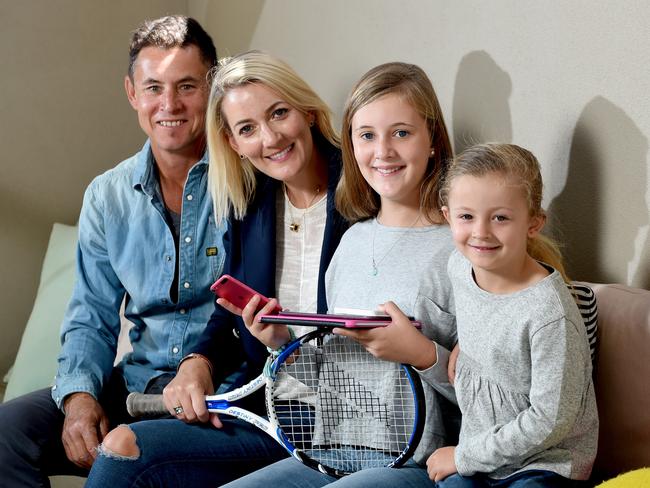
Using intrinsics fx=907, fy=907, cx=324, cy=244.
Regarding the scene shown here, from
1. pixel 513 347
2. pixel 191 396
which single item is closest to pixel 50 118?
pixel 191 396

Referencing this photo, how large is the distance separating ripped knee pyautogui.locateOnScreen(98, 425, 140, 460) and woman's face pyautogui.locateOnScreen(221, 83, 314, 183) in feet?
2.01

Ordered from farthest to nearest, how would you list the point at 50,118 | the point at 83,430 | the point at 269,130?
the point at 50,118 → the point at 83,430 → the point at 269,130

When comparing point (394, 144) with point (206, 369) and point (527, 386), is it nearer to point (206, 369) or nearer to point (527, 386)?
point (527, 386)

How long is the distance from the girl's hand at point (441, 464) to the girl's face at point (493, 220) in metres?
0.31

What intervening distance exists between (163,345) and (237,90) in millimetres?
710

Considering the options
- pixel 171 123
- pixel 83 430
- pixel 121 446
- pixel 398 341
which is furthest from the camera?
pixel 171 123

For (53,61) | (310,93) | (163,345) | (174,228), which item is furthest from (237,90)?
(53,61)

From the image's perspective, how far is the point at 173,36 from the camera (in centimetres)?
229

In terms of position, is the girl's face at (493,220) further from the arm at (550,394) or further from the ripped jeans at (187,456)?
the ripped jeans at (187,456)

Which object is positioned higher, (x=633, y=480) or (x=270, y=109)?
(x=270, y=109)

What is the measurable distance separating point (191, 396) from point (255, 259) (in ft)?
1.07

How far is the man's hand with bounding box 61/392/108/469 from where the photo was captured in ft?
6.75

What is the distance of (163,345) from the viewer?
2.28 meters

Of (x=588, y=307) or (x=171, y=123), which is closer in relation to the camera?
(x=588, y=307)
